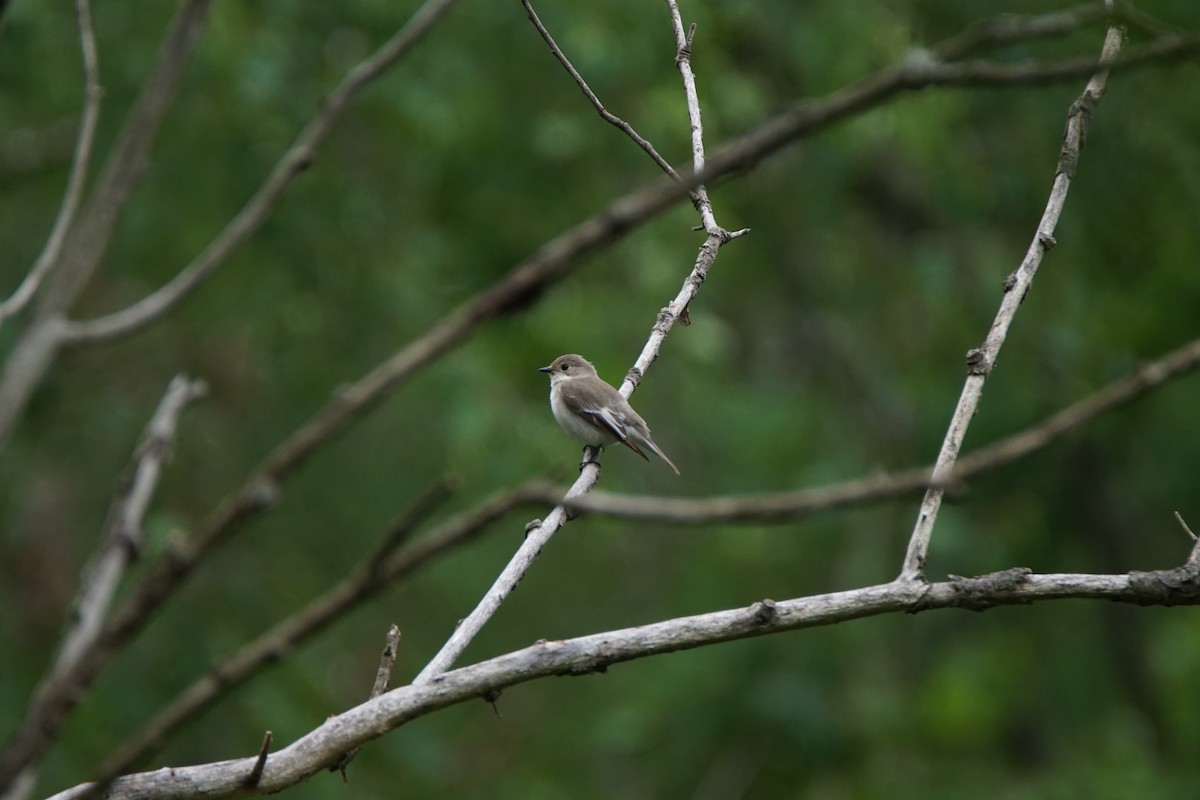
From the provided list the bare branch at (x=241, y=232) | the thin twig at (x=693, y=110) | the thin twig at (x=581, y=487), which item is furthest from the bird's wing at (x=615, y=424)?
the bare branch at (x=241, y=232)

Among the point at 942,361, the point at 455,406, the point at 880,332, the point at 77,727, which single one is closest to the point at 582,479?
the point at 455,406

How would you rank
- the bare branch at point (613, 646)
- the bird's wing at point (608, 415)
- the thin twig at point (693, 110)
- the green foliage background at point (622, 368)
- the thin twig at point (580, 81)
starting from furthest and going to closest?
1. the green foliage background at point (622, 368)
2. the bird's wing at point (608, 415)
3. the thin twig at point (693, 110)
4. the thin twig at point (580, 81)
5. the bare branch at point (613, 646)

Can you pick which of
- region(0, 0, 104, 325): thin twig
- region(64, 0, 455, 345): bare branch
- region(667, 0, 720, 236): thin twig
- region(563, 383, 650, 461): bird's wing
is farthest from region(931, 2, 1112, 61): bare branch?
region(563, 383, 650, 461): bird's wing

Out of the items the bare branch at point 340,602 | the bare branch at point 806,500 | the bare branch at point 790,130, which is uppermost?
the bare branch at point 790,130

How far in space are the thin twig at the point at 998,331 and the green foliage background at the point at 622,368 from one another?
13.1 feet

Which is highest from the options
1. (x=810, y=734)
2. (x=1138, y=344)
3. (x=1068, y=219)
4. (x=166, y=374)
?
(x=1068, y=219)

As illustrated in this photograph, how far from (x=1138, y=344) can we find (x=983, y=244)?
3.04m

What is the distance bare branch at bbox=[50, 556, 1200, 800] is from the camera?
7.38 ft

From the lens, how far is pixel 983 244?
1245 centimetres

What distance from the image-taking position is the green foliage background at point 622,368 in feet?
29.1

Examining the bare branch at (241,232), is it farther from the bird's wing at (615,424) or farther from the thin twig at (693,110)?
the bird's wing at (615,424)

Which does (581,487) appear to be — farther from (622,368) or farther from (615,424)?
(622,368)

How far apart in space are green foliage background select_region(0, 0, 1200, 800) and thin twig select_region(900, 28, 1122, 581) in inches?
157

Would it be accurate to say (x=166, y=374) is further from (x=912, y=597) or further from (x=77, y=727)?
(x=912, y=597)
